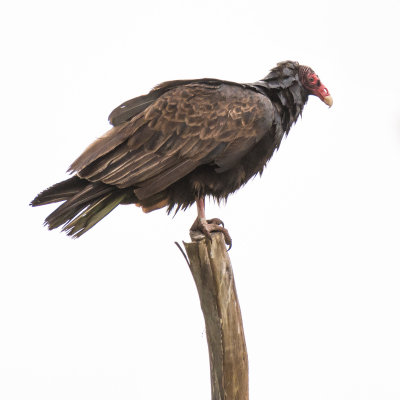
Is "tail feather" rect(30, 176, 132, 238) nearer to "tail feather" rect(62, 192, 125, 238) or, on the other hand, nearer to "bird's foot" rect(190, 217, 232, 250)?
"tail feather" rect(62, 192, 125, 238)

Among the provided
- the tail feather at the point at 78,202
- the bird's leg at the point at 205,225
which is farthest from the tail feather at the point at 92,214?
the bird's leg at the point at 205,225

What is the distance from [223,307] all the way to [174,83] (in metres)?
1.67

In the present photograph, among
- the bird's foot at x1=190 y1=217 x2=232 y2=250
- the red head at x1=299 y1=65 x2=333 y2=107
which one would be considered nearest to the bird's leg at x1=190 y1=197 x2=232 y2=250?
the bird's foot at x1=190 y1=217 x2=232 y2=250

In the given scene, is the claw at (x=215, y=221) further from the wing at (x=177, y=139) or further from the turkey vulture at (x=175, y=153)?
the wing at (x=177, y=139)

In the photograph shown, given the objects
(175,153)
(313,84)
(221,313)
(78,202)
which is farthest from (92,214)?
(313,84)

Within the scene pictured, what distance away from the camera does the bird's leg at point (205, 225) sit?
5594 mm

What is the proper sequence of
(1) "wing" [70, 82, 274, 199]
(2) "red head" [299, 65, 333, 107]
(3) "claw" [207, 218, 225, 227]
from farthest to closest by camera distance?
(2) "red head" [299, 65, 333, 107]
(3) "claw" [207, 218, 225, 227]
(1) "wing" [70, 82, 274, 199]

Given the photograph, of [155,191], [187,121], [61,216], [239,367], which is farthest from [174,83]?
[239,367]

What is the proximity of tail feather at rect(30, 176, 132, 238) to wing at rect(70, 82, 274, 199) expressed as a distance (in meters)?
0.10

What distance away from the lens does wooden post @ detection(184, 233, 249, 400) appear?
5.44m

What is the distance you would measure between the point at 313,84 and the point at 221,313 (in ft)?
6.30

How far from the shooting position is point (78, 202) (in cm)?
552

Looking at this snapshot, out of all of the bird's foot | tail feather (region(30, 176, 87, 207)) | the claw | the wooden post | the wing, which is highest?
the wing

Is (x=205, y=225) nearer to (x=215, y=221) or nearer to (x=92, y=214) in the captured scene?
(x=215, y=221)
